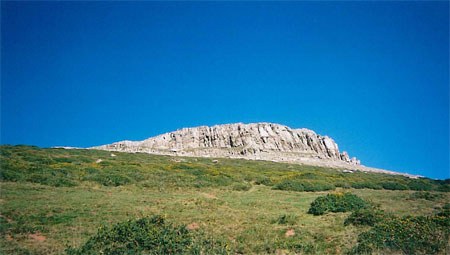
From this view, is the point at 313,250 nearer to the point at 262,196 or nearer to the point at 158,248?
the point at 158,248

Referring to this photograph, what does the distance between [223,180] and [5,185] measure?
1863cm

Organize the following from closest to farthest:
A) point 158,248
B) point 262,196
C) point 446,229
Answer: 1. point 158,248
2. point 446,229
3. point 262,196

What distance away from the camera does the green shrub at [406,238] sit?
11550 millimetres

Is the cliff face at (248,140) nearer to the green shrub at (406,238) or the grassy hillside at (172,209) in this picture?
the grassy hillside at (172,209)

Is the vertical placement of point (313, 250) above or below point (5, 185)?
below

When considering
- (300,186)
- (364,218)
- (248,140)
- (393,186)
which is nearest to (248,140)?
(248,140)

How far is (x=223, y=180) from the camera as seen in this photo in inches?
1332

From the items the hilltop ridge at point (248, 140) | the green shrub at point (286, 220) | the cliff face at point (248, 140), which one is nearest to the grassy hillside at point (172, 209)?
the green shrub at point (286, 220)

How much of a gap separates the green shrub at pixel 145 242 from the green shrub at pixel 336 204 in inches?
365

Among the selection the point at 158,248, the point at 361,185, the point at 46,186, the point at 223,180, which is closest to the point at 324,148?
the point at 361,185

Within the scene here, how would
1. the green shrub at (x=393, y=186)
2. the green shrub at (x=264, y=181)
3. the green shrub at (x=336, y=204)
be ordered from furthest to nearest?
the green shrub at (x=393, y=186) → the green shrub at (x=264, y=181) → the green shrub at (x=336, y=204)

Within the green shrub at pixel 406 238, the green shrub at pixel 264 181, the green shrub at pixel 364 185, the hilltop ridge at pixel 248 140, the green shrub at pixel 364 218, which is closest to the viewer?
the green shrub at pixel 406 238

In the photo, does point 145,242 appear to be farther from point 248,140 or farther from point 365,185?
point 248,140

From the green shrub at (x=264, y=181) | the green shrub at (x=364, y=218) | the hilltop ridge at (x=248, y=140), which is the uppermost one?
the hilltop ridge at (x=248, y=140)
